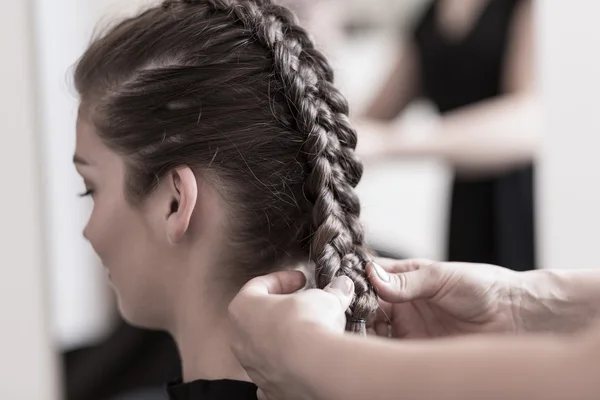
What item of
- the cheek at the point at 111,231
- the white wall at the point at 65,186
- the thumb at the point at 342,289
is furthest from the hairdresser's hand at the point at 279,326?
the white wall at the point at 65,186

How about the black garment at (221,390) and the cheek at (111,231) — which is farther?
the cheek at (111,231)

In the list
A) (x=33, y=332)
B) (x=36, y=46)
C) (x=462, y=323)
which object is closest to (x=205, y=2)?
(x=462, y=323)

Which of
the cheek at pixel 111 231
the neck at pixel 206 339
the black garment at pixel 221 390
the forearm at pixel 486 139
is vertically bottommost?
the black garment at pixel 221 390

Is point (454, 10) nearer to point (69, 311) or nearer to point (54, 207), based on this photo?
point (54, 207)

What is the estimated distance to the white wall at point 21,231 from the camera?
2.01 metres

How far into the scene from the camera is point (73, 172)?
7.27ft

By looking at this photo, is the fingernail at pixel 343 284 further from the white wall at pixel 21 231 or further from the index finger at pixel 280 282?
the white wall at pixel 21 231

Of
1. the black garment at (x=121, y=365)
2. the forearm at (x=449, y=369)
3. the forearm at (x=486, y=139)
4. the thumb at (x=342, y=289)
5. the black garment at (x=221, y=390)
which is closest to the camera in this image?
the forearm at (x=449, y=369)

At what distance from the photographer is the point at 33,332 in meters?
2.15

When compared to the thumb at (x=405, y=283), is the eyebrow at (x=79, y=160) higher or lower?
higher

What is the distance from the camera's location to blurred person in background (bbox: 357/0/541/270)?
1.76 metres

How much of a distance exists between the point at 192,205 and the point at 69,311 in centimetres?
154

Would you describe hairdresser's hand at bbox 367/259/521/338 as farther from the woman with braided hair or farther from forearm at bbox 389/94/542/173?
forearm at bbox 389/94/542/173

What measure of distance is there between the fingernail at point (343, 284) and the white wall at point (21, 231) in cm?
152
